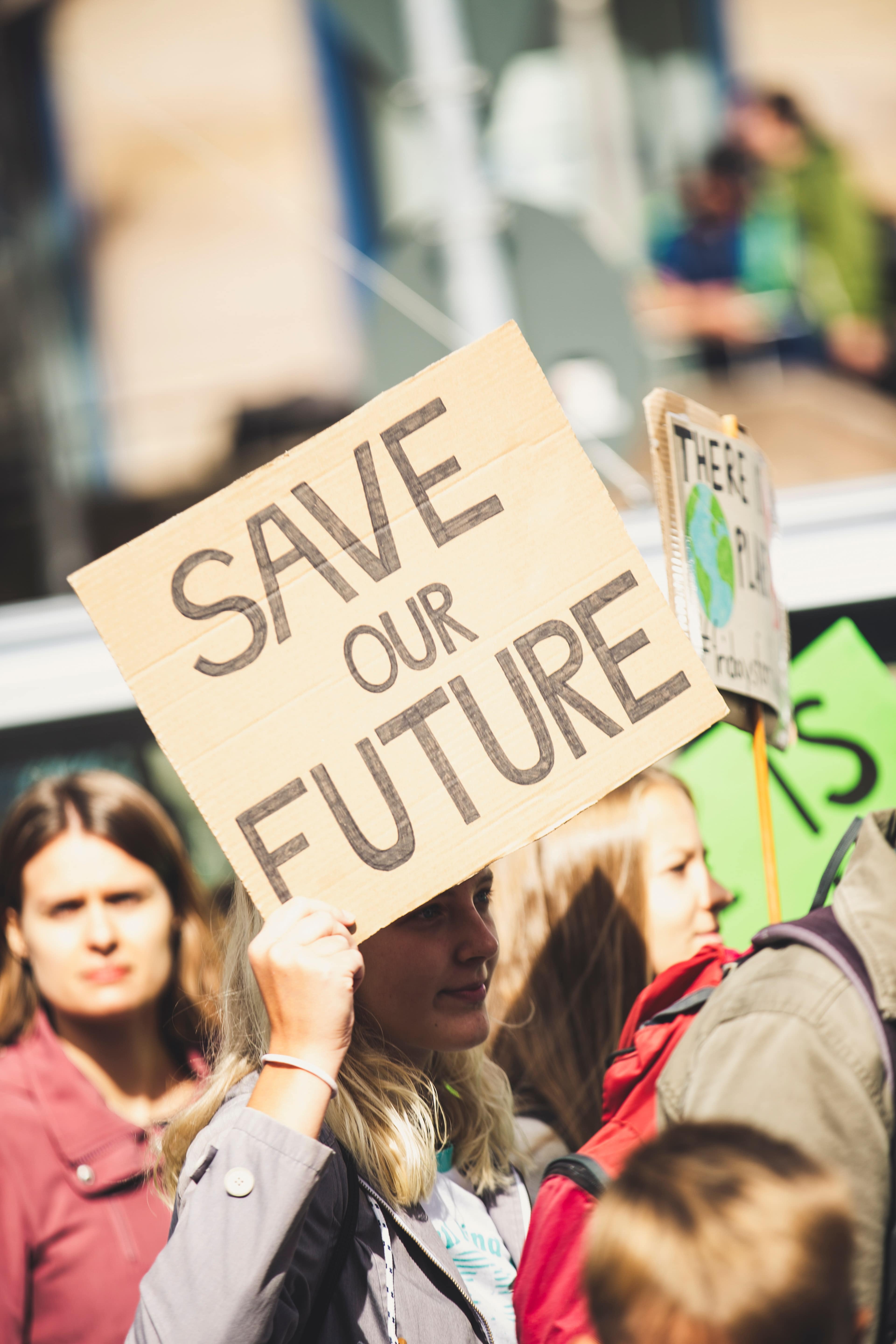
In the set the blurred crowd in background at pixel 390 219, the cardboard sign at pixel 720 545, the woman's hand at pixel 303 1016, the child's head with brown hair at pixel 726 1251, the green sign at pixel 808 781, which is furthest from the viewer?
the blurred crowd in background at pixel 390 219

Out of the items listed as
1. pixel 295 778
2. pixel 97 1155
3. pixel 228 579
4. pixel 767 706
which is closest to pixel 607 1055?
pixel 767 706

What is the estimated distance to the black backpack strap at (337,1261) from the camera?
1.35 m

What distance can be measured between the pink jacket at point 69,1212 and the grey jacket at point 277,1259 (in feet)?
2.39

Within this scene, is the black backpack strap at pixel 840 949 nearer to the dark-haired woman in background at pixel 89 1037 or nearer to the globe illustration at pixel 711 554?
the globe illustration at pixel 711 554

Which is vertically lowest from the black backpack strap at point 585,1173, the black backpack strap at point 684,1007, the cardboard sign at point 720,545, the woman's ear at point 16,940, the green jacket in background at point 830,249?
the black backpack strap at point 585,1173

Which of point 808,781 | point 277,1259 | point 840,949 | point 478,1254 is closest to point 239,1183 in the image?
point 277,1259

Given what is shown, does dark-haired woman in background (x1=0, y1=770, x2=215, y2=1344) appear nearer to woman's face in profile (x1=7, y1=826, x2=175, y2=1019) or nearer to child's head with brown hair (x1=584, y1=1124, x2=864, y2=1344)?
woman's face in profile (x1=7, y1=826, x2=175, y2=1019)

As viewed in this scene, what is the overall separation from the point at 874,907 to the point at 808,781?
3.82 feet

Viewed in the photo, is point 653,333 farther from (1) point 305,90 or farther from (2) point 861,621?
(2) point 861,621

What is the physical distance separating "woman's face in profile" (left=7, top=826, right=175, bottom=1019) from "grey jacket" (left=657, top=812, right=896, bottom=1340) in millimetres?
1400

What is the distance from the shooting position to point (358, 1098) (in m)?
1.53

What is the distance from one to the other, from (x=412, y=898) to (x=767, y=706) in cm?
79

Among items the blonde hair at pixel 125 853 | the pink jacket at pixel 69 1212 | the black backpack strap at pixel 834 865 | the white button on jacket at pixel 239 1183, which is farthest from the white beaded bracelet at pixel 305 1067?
the blonde hair at pixel 125 853

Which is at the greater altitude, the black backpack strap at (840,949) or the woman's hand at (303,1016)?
the woman's hand at (303,1016)
